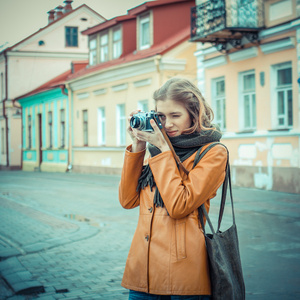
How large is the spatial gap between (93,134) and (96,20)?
1354 cm

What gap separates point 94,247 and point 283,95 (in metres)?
A: 9.40

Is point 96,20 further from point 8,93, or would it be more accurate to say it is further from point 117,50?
point 117,50

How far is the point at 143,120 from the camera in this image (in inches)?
93.7

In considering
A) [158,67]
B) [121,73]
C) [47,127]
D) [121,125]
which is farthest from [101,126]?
[47,127]

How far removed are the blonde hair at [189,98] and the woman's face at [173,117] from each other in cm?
2

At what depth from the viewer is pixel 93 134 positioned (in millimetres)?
27281

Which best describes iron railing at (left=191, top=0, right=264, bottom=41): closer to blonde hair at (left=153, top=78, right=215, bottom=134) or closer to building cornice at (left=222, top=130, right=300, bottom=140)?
building cornice at (left=222, top=130, right=300, bottom=140)

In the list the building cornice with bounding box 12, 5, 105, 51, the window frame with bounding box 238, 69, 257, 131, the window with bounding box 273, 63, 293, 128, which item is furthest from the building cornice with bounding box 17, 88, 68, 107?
the window with bounding box 273, 63, 293, 128

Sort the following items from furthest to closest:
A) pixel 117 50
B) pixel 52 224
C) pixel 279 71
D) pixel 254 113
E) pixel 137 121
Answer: pixel 117 50
pixel 254 113
pixel 279 71
pixel 52 224
pixel 137 121

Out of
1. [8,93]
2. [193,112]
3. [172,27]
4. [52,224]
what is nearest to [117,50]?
[172,27]

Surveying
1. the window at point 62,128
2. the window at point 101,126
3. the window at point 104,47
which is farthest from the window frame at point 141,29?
the window at point 62,128

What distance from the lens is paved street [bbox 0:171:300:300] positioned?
5156 mm

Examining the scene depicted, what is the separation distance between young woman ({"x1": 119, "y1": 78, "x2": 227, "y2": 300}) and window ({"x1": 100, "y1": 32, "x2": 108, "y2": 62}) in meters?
25.1

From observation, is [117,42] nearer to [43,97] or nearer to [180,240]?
[43,97]
